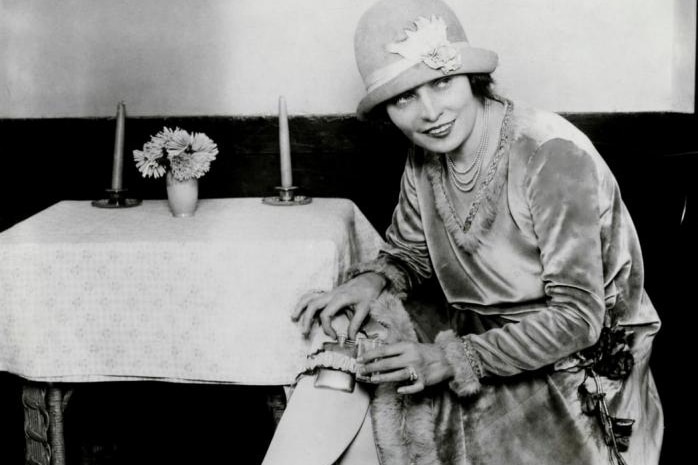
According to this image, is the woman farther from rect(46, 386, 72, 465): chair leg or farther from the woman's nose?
rect(46, 386, 72, 465): chair leg

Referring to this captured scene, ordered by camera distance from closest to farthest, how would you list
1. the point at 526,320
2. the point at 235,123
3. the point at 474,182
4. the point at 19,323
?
the point at 526,320
the point at 474,182
the point at 19,323
the point at 235,123

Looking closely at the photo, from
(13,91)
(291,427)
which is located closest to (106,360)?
(291,427)

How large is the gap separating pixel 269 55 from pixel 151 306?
3.96ft

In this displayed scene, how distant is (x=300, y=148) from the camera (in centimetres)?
297

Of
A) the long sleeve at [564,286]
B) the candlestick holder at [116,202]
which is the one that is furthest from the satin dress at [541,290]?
the candlestick holder at [116,202]

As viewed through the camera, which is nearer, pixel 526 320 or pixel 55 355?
pixel 526 320

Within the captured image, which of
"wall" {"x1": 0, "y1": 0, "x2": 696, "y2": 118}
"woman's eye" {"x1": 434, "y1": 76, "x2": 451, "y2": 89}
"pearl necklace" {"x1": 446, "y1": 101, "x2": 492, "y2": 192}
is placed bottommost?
"pearl necklace" {"x1": 446, "y1": 101, "x2": 492, "y2": 192}

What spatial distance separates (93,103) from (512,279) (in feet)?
6.01

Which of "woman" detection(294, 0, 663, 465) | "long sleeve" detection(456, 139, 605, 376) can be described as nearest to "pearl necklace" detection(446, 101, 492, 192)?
"woman" detection(294, 0, 663, 465)

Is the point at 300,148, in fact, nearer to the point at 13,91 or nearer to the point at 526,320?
the point at 13,91

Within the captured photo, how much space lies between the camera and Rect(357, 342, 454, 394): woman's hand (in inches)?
59.7

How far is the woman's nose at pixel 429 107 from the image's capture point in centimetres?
168

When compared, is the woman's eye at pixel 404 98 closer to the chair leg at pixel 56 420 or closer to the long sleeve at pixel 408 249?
the long sleeve at pixel 408 249

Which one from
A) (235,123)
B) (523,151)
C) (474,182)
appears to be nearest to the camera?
(523,151)
